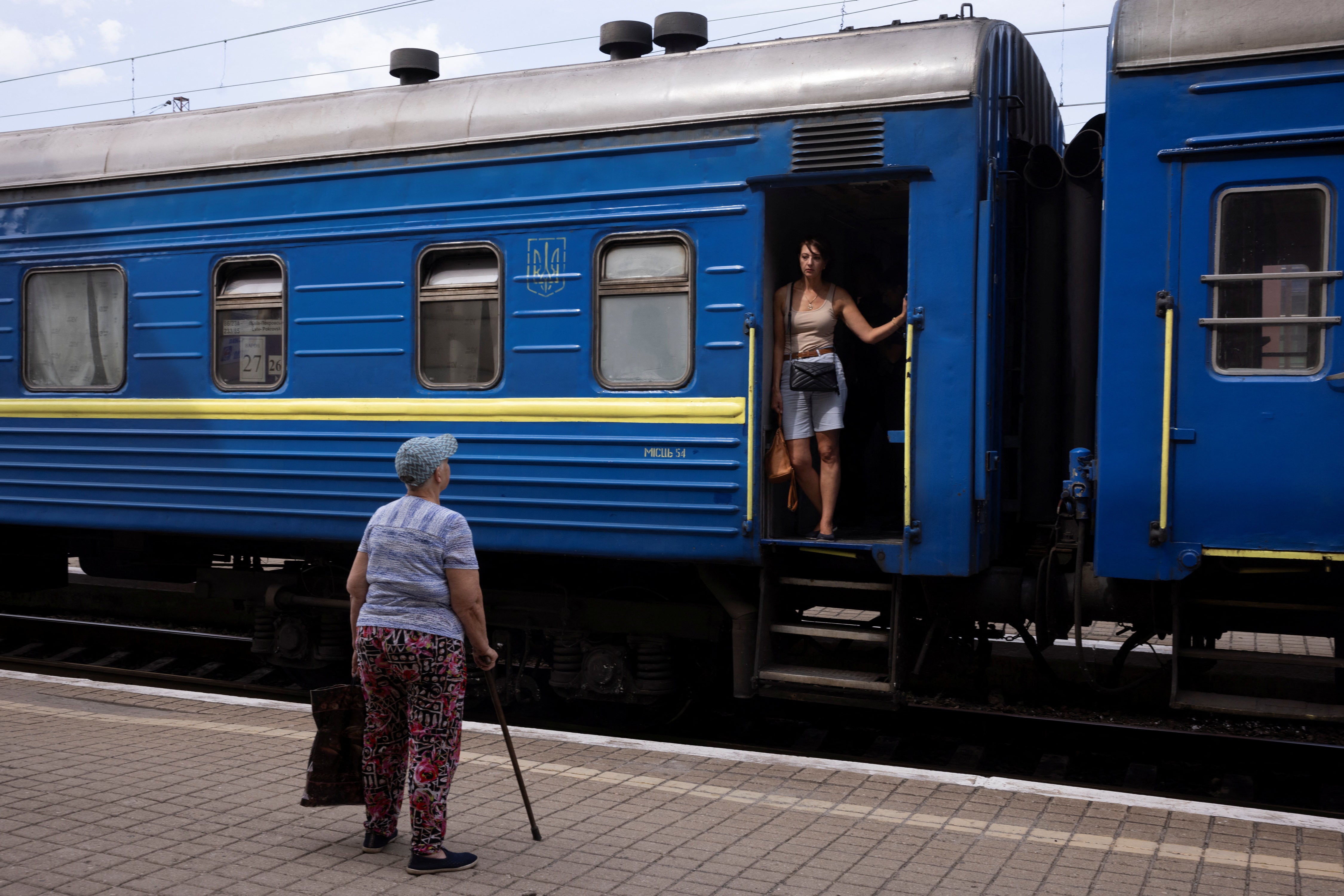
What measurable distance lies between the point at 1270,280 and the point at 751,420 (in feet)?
8.38

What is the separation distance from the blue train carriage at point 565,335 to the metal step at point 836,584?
0.06 meters

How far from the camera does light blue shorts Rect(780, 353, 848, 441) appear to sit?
6.61m

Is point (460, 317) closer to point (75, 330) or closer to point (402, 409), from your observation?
point (402, 409)

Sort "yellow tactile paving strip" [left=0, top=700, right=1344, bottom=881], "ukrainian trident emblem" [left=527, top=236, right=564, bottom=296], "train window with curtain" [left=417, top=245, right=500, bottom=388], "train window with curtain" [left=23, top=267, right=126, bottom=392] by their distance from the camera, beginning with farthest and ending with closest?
"train window with curtain" [left=23, top=267, right=126, bottom=392], "train window with curtain" [left=417, top=245, right=500, bottom=388], "ukrainian trident emblem" [left=527, top=236, right=564, bottom=296], "yellow tactile paving strip" [left=0, top=700, right=1344, bottom=881]

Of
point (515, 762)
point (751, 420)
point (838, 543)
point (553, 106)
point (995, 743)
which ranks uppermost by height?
point (553, 106)

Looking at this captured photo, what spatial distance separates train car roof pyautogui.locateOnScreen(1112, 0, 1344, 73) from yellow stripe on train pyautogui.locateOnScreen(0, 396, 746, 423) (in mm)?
2596

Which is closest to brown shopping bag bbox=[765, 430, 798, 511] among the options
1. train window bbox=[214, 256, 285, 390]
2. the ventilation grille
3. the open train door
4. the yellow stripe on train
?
the yellow stripe on train

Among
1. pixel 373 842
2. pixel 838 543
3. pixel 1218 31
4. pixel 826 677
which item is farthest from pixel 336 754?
pixel 1218 31

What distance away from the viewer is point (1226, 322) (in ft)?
18.3

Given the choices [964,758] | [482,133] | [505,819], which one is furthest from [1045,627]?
[482,133]

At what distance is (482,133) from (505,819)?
4047 millimetres

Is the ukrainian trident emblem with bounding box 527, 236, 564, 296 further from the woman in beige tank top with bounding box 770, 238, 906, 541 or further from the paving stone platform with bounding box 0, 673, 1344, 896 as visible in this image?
the paving stone platform with bounding box 0, 673, 1344, 896

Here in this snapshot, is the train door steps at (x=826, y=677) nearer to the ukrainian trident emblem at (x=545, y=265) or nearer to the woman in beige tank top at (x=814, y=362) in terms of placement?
the woman in beige tank top at (x=814, y=362)

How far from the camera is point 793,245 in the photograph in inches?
274
